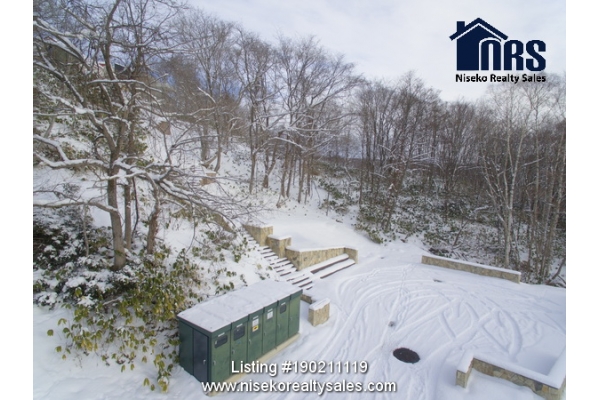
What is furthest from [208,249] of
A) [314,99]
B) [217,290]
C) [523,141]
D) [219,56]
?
[523,141]

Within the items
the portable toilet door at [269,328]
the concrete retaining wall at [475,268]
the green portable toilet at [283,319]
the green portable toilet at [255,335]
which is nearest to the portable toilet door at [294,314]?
the green portable toilet at [283,319]

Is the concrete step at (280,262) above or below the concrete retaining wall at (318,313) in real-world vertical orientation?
above

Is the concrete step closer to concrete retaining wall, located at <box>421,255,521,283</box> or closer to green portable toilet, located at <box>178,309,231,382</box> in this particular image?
green portable toilet, located at <box>178,309,231,382</box>

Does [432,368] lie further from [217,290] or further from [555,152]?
[555,152]

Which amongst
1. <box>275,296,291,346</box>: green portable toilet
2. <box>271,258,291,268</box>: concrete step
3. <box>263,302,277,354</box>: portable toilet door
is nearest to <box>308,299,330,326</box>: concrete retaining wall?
<box>275,296,291,346</box>: green portable toilet

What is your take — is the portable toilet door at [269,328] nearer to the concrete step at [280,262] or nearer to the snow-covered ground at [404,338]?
the snow-covered ground at [404,338]

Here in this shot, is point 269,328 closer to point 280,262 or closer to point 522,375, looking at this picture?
point 522,375

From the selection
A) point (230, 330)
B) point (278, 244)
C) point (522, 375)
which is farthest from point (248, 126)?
point (522, 375)

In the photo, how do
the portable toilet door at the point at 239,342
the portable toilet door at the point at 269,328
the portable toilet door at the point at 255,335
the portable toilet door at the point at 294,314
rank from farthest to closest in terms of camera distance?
the portable toilet door at the point at 294,314 < the portable toilet door at the point at 269,328 < the portable toilet door at the point at 255,335 < the portable toilet door at the point at 239,342
